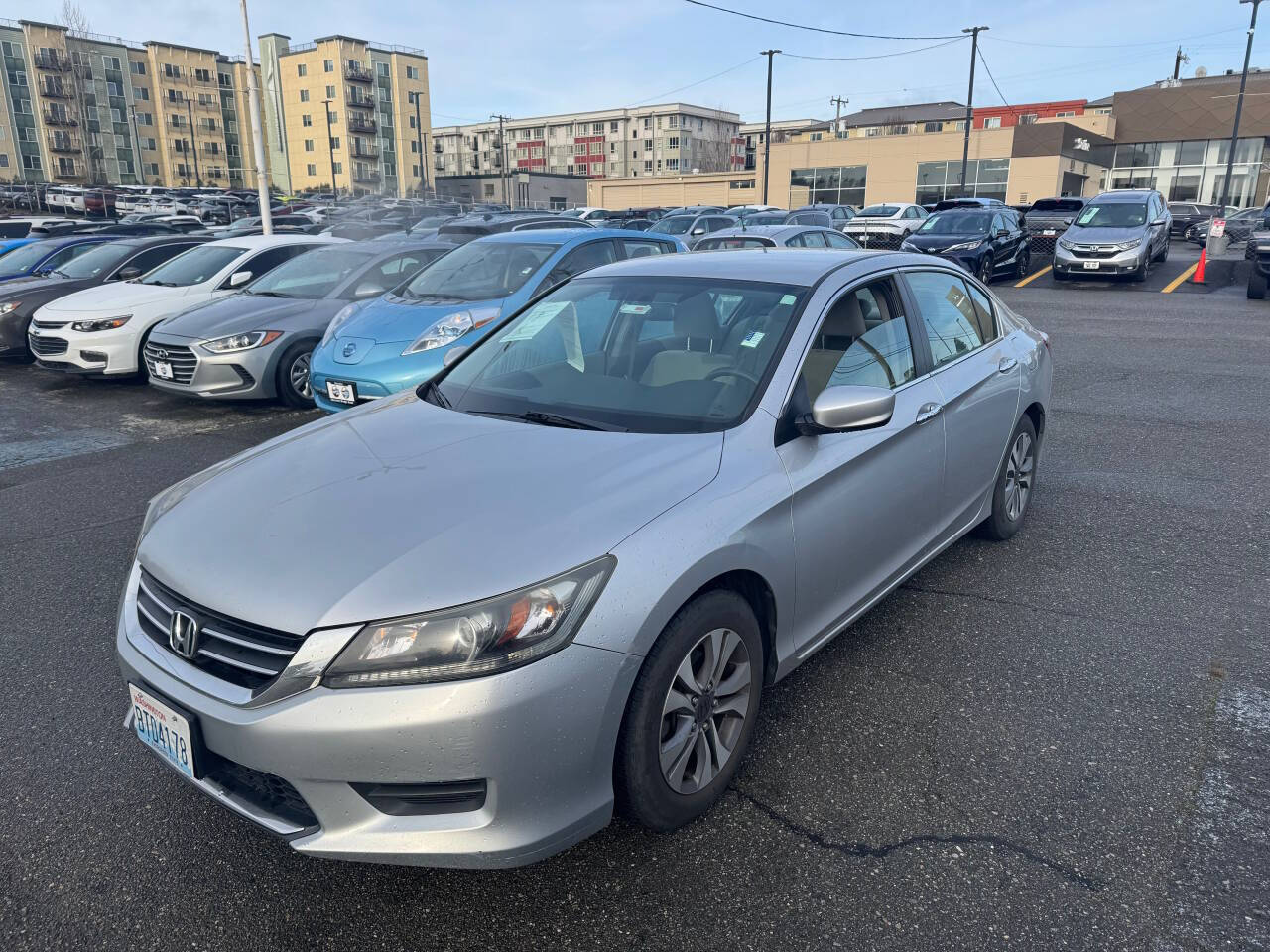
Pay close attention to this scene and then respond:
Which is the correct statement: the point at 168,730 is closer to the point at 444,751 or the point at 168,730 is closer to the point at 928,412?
the point at 444,751

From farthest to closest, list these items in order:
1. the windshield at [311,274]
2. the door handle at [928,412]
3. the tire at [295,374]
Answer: the windshield at [311,274] → the tire at [295,374] → the door handle at [928,412]

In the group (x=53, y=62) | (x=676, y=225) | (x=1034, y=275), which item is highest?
(x=53, y=62)

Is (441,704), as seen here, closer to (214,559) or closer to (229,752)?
(229,752)

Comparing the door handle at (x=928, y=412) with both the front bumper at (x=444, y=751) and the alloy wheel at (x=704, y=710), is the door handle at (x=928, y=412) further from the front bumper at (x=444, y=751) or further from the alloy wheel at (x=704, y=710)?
the front bumper at (x=444, y=751)

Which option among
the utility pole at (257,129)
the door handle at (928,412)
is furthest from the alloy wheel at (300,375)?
the utility pole at (257,129)

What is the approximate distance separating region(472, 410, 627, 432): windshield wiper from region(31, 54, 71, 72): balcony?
10131 centimetres

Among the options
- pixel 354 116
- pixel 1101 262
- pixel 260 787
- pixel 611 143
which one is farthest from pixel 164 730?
pixel 611 143

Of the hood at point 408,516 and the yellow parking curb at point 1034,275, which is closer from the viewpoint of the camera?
the hood at point 408,516

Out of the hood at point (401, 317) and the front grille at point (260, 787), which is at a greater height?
the hood at point (401, 317)

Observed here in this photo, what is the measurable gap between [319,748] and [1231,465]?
6.47 meters

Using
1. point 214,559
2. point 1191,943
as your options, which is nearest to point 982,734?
point 1191,943

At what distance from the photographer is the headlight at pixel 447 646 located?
6.82ft

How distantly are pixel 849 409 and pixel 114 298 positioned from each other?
9.34 meters

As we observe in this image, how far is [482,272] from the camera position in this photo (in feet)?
26.3
